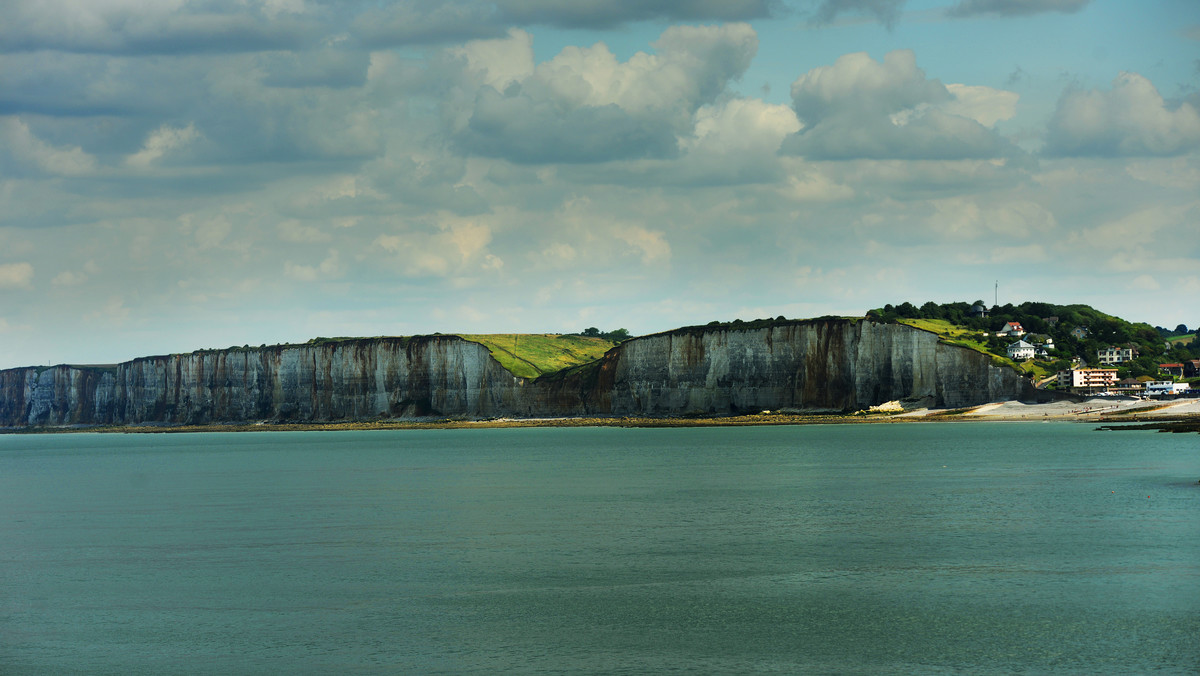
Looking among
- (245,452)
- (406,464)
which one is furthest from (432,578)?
(245,452)

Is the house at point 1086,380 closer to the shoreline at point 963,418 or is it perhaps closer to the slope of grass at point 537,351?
the shoreline at point 963,418

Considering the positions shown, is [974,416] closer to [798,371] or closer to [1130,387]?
[798,371]

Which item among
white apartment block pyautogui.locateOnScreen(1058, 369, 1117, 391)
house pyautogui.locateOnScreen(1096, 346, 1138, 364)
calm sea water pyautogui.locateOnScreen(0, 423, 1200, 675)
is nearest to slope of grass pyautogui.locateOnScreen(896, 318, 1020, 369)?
white apartment block pyautogui.locateOnScreen(1058, 369, 1117, 391)

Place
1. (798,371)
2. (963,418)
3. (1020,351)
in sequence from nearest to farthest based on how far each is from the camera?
(963,418)
(798,371)
(1020,351)

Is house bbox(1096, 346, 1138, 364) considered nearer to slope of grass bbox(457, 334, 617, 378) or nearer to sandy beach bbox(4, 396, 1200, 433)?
sandy beach bbox(4, 396, 1200, 433)

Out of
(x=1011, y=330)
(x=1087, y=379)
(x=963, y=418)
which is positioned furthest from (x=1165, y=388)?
(x=963, y=418)
